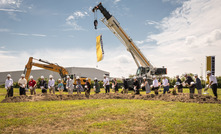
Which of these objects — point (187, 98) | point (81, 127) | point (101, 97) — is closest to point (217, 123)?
point (81, 127)

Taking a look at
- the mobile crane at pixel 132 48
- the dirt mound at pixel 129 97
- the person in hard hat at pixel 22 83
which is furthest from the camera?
the mobile crane at pixel 132 48

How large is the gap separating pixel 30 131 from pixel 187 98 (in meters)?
9.40

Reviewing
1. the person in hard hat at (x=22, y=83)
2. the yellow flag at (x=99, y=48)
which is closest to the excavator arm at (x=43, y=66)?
the person in hard hat at (x=22, y=83)

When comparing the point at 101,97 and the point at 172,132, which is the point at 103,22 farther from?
the point at 172,132

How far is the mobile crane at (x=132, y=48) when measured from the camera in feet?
62.8

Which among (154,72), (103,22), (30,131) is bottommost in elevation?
(30,131)

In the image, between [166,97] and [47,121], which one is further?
[166,97]

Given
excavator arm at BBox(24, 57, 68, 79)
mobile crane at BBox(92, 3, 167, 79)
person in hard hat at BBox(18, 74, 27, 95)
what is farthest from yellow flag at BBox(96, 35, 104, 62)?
excavator arm at BBox(24, 57, 68, 79)

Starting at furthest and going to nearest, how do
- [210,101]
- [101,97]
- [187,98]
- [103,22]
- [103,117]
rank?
[103,22], [101,97], [187,98], [210,101], [103,117]

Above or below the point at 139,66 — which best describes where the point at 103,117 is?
below

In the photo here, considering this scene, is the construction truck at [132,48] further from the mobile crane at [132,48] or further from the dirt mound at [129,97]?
the dirt mound at [129,97]

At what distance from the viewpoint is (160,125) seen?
5812 millimetres

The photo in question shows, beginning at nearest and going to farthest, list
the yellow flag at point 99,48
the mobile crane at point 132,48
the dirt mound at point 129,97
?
the dirt mound at point 129,97, the yellow flag at point 99,48, the mobile crane at point 132,48

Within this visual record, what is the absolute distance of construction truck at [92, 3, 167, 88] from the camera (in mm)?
19163
